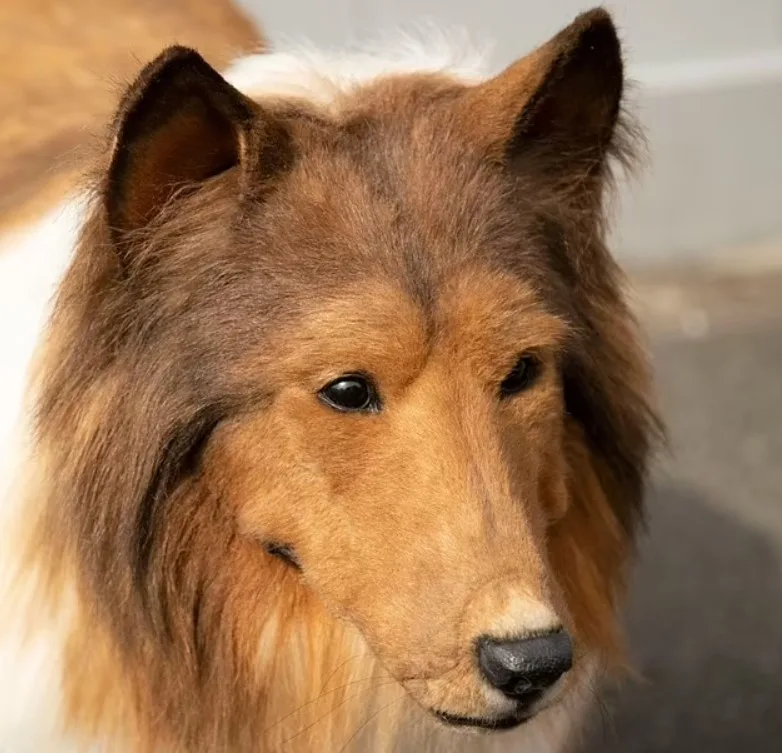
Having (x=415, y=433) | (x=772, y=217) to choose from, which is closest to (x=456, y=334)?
(x=415, y=433)

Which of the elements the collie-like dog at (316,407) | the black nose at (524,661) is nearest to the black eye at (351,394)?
the collie-like dog at (316,407)

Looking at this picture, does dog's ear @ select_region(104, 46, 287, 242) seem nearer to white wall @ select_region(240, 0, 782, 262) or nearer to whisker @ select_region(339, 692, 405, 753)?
whisker @ select_region(339, 692, 405, 753)

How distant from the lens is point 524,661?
1.13 m

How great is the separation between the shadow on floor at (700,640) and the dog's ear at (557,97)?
3.52 feet

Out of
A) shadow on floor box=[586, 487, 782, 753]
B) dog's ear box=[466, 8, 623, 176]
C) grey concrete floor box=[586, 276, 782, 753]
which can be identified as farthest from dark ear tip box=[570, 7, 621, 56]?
shadow on floor box=[586, 487, 782, 753]

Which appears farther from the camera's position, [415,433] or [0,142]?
[0,142]

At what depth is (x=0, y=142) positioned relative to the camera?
1.89 metres

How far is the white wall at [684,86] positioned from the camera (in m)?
3.24

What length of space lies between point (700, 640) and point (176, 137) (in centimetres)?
152

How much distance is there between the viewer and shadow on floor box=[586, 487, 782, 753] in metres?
2.09

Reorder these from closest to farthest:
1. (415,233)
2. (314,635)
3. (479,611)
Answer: (479,611)
(415,233)
(314,635)

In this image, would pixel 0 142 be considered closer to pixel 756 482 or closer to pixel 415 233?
pixel 415 233

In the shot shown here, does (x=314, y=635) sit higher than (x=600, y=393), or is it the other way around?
(x=600, y=393)

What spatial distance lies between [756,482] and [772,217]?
1099 millimetres
